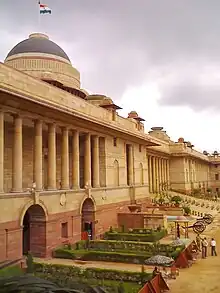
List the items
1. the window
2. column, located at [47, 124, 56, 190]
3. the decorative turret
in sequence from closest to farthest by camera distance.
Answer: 1. column, located at [47, 124, 56, 190]
2. the window
3. the decorative turret

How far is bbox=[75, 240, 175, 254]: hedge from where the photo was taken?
27.2 metres

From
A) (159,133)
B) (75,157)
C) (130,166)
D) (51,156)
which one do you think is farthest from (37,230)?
(159,133)

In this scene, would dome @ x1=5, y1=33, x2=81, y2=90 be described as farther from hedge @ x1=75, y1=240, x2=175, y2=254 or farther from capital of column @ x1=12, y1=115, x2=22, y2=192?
hedge @ x1=75, y1=240, x2=175, y2=254

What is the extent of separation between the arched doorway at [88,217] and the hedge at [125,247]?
3878mm

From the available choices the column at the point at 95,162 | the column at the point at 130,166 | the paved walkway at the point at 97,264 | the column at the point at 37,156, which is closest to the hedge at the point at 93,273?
the paved walkway at the point at 97,264

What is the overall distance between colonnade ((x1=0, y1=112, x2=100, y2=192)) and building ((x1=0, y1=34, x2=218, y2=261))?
0.06 m

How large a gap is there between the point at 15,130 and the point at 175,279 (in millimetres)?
13306

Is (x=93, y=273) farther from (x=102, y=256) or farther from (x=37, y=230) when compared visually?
(x=37, y=230)

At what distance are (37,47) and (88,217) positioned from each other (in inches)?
718

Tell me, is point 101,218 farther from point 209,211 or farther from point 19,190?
point 209,211

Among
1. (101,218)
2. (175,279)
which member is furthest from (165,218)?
(175,279)


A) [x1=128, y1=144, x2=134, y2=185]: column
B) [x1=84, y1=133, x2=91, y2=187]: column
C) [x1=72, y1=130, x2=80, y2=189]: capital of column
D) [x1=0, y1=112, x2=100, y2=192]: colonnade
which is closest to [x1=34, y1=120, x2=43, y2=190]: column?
[x1=0, y1=112, x2=100, y2=192]: colonnade

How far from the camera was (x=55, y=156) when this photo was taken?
98.7 feet

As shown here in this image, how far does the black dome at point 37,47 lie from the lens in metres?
40.3
